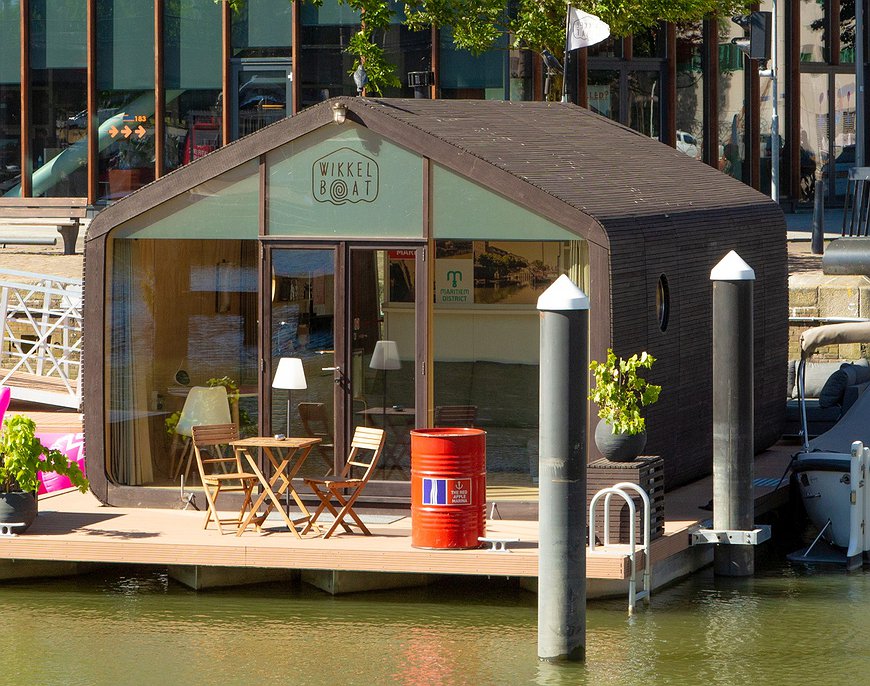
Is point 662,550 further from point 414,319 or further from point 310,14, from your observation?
point 310,14

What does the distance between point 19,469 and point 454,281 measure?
143 inches

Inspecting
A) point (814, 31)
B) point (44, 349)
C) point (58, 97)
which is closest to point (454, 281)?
point (44, 349)

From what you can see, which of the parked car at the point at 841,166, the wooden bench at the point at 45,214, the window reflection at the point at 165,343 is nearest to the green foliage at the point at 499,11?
the wooden bench at the point at 45,214

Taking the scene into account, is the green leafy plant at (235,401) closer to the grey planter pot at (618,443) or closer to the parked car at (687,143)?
the grey planter pot at (618,443)

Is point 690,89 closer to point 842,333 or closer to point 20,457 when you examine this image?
point 842,333

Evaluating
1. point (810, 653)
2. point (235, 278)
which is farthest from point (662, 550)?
point (235, 278)

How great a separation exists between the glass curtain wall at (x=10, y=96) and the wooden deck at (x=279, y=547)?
1425 cm

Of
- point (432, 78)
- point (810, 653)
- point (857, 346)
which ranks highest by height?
point (432, 78)

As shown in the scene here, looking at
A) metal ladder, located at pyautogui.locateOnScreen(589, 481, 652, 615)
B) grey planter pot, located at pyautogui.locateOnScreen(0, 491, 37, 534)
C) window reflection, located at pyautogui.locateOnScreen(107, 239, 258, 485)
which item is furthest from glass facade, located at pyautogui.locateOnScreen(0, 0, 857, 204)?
metal ladder, located at pyautogui.locateOnScreen(589, 481, 652, 615)

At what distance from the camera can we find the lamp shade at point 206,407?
12.7 m

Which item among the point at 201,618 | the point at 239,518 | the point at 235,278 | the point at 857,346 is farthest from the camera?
the point at 857,346

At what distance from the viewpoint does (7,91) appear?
82.7ft

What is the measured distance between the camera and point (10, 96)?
2520 centimetres

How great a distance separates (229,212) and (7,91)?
557 inches
